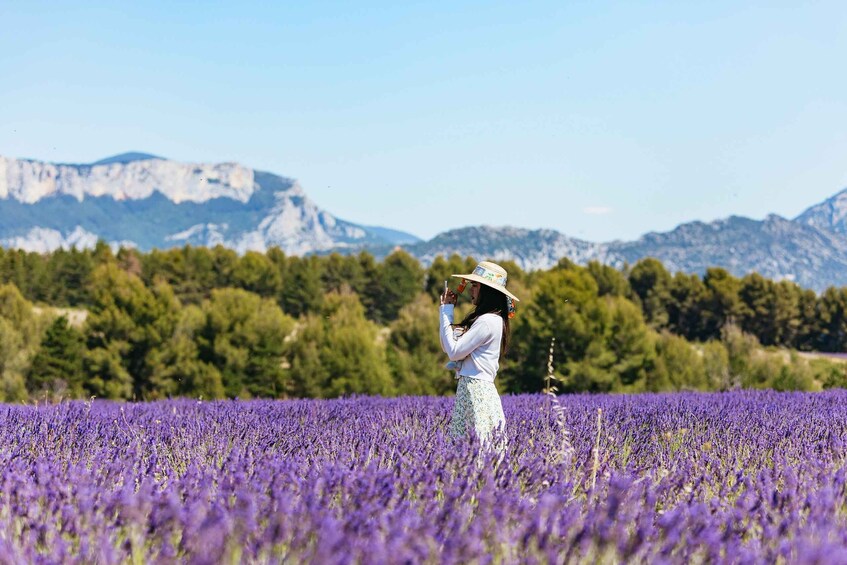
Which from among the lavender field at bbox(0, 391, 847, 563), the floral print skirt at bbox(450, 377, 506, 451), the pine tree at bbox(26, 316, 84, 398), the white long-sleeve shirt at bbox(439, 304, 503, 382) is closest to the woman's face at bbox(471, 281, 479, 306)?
the white long-sleeve shirt at bbox(439, 304, 503, 382)

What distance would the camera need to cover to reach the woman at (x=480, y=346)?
4113 mm

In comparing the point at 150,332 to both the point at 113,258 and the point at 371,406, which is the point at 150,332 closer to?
the point at 371,406

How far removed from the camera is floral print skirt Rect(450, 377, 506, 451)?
13.7ft

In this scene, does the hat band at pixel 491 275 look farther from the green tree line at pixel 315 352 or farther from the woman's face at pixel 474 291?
the green tree line at pixel 315 352

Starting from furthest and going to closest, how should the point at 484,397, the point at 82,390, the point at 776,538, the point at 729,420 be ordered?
1. the point at 82,390
2. the point at 729,420
3. the point at 484,397
4. the point at 776,538

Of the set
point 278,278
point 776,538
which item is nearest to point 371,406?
point 776,538

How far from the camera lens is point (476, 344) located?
411cm

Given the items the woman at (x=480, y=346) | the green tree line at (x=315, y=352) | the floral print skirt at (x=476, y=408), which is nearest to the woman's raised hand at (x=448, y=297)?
the woman at (x=480, y=346)

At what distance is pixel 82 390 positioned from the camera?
31969 millimetres

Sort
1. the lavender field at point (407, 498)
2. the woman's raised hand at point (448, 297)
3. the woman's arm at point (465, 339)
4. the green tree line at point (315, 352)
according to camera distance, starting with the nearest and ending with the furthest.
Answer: the lavender field at point (407, 498) < the woman's arm at point (465, 339) < the woman's raised hand at point (448, 297) < the green tree line at point (315, 352)

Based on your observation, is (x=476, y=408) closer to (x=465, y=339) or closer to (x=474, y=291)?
(x=465, y=339)

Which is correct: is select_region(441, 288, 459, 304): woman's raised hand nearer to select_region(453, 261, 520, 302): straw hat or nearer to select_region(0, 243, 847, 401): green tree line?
select_region(453, 261, 520, 302): straw hat

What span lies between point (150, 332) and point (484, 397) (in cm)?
3337

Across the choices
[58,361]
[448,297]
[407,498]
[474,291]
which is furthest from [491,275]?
[58,361]
